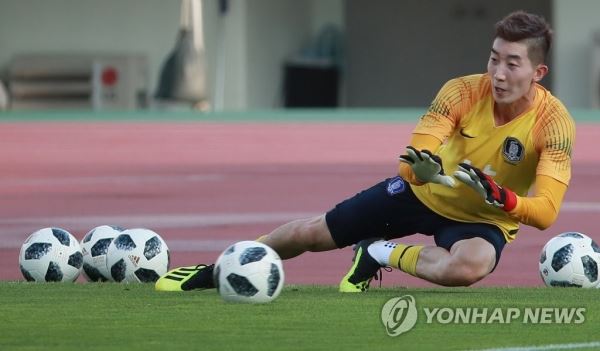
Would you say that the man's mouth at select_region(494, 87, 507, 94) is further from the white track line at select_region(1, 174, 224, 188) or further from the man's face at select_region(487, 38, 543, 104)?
the white track line at select_region(1, 174, 224, 188)

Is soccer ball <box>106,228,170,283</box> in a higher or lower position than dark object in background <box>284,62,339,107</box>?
higher

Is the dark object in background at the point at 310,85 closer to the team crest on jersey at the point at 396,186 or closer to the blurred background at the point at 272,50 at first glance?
the blurred background at the point at 272,50

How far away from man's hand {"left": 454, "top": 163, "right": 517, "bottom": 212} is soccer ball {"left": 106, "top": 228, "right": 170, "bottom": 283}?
206 centimetres

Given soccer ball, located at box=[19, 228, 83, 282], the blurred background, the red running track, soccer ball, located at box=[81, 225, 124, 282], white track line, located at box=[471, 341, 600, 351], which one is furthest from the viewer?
the blurred background

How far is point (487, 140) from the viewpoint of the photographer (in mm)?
8734

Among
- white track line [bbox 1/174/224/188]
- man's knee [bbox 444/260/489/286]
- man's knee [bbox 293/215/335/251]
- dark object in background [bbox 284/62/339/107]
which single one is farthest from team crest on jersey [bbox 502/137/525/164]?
dark object in background [bbox 284/62/339/107]

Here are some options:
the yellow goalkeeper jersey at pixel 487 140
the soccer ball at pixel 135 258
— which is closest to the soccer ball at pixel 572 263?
the yellow goalkeeper jersey at pixel 487 140

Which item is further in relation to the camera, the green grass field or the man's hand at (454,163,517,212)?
the man's hand at (454,163,517,212)

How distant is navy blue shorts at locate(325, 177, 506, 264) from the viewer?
900 centimetres

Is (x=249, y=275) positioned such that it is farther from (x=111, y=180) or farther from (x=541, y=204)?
(x=111, y=180)

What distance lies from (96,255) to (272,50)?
24.4 metres

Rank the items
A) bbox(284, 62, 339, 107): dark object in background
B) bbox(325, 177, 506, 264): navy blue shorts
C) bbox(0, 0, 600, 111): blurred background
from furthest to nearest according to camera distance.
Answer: bbox(284, 62, 339, 107): dark object in background → bbox(0, 0, 600, 111): blurred background → bbox(325, 177, 506, 264): navy blue shorts

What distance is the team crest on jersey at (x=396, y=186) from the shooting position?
356 inches

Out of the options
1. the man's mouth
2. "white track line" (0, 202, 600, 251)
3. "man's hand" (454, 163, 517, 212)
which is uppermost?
the man's mouth
